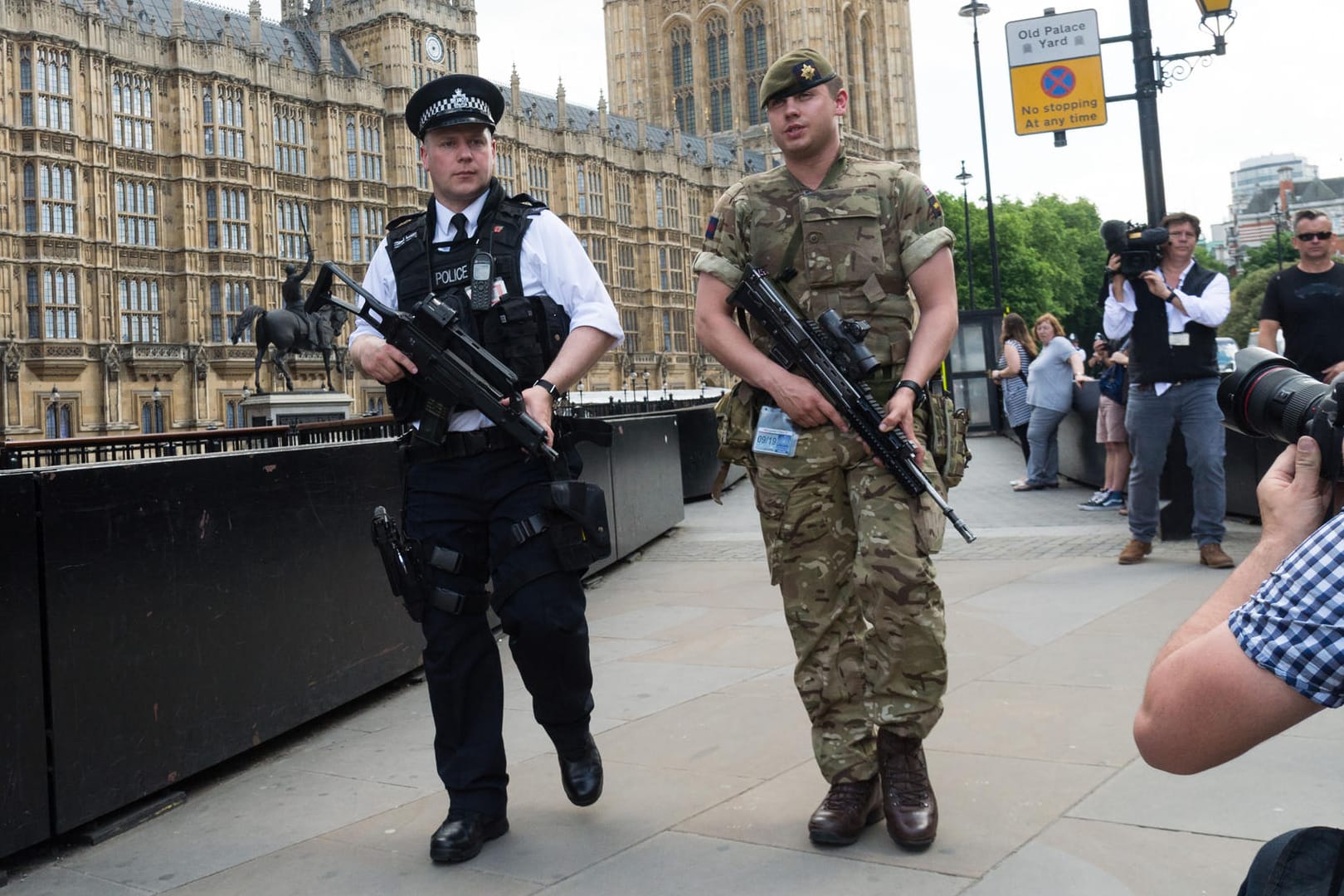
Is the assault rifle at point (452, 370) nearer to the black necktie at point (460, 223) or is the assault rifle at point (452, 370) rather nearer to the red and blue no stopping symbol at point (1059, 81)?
the black necktie at point (460, 223)

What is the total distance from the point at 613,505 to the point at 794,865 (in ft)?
19.4

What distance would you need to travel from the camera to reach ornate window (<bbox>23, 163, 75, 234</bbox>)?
36.7 meters

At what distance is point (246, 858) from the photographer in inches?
128

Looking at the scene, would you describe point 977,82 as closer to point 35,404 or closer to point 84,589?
point 35,404

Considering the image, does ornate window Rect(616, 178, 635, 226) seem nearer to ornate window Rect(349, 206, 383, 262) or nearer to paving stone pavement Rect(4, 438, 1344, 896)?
ornate window Rect(349, 206, 383, 262)

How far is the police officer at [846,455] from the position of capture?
318 cm

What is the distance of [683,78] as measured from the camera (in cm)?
8694

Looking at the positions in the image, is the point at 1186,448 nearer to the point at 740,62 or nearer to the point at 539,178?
the point at 539,178

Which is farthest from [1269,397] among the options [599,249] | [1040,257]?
[1040,257]

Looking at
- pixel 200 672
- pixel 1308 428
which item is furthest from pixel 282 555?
pixel 1308 428

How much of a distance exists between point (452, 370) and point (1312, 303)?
533 centimetres

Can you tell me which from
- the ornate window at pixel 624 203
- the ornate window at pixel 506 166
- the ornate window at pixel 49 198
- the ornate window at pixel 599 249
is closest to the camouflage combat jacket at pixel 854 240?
the ornate window at pixel 49 198

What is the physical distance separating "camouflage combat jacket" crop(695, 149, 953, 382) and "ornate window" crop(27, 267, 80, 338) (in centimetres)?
3779

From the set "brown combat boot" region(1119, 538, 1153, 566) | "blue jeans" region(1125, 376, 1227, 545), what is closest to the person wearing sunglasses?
"blue jeans" region(1125, 376, 1227, 545)
